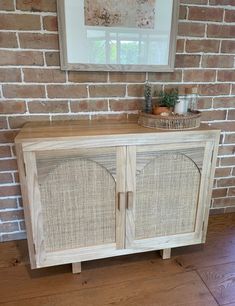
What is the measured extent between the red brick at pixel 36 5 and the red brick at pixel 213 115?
3.69 ft

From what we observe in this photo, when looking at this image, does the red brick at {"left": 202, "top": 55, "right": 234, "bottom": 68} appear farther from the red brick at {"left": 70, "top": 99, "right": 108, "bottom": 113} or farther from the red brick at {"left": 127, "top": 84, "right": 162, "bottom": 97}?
the red brick at {"left": 70, "top": 99, "right": 108, "bottom": 113}

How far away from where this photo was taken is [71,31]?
1336 millimetres

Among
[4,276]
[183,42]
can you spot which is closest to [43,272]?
[4,276]

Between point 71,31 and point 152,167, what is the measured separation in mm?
845

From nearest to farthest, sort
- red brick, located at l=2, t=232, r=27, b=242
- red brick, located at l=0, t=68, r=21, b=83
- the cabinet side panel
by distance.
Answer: the cabinet side panel
red brick, located at l=0, t=68, r=21, b=83
red brick, located at l=2, t=232, r=27, b=242

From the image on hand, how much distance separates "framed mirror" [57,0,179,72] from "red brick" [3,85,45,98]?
196 millimetres

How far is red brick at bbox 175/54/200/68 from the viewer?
5.07ft

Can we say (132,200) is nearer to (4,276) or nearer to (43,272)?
(43,272)

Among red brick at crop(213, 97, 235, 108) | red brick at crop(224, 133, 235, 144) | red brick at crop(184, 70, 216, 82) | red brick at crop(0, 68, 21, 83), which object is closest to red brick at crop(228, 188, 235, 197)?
red brick at crop(224, 133, 235, 144)

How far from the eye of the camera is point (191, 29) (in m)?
1.50

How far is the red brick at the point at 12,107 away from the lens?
1.42 meters

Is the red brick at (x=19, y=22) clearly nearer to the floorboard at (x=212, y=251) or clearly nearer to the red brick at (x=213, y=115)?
the red brick at (x=213, y=115)

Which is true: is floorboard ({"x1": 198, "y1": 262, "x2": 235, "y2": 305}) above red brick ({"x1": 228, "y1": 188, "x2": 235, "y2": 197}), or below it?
below

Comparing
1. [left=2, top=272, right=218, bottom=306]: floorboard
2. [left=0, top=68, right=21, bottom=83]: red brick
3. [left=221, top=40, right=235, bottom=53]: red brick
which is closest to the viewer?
[left=2, top=272, right=218, bottom=306]: floorboard
